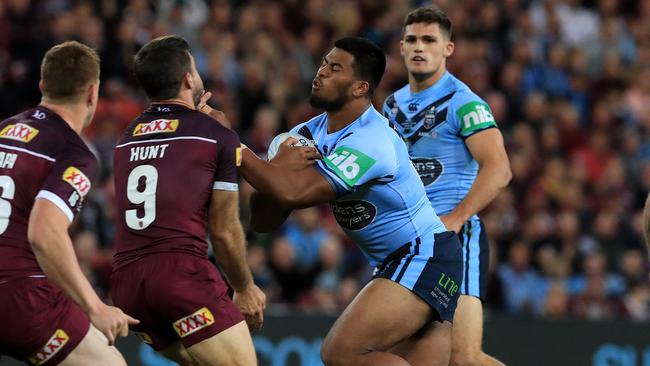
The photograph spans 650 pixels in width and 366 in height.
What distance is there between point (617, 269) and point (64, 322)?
32.5 ft

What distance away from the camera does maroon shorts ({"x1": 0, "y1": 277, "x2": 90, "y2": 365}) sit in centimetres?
625

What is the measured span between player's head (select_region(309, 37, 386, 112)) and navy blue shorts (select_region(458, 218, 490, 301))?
1683 mm

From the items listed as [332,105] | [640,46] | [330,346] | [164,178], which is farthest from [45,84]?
[640,46]

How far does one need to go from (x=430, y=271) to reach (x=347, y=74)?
1.29 m

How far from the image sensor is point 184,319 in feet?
21.5

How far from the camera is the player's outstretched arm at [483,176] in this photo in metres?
8.25

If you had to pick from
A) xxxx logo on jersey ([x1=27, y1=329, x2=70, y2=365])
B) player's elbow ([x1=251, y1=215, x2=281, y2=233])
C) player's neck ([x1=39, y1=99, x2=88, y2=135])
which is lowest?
xxxx logo on jersey ([x1=27, y1=329, x2=70, y2=365])

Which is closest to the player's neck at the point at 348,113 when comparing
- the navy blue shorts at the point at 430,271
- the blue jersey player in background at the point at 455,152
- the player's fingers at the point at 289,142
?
the player's fingers at the point at 289,142

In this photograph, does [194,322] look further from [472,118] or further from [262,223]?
[472,118]

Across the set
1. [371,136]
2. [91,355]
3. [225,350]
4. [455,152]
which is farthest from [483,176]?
[91,355]

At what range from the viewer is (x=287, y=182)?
682 cm

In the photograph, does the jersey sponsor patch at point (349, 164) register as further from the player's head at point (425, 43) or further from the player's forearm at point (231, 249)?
the player's head at point (425, 43)

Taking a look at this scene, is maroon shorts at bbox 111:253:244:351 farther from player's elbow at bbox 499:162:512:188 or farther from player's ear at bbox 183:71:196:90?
player's elbow at bbox 499:162:512:188

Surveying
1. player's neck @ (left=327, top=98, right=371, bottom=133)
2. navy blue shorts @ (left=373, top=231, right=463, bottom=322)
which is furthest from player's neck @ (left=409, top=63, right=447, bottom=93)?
navy blue shorts @ (left=373, top=231, right=463, bottom=322)
